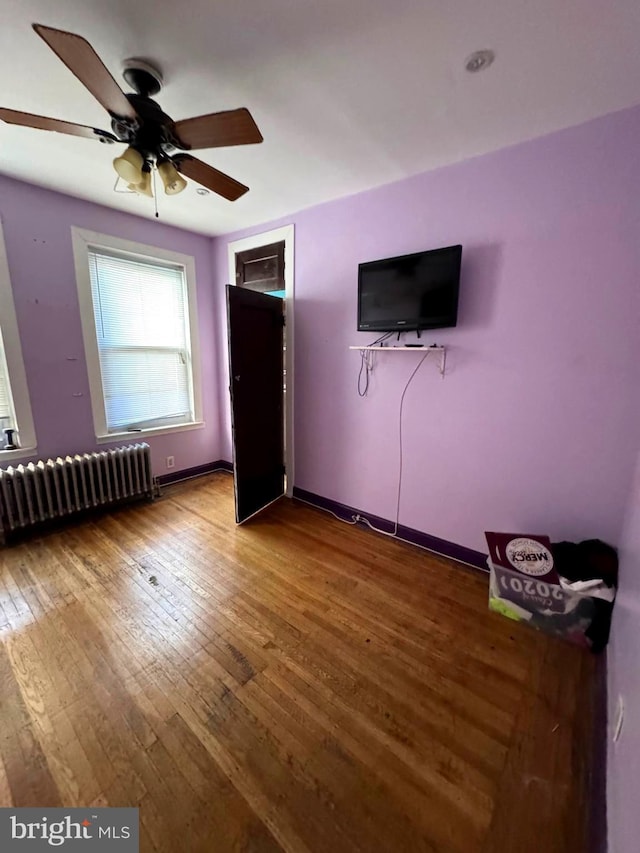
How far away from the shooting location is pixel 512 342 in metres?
1.97

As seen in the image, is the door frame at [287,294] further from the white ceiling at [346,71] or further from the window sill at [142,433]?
the window sill at [142,433]

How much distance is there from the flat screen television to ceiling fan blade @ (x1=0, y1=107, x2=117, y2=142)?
159 cm

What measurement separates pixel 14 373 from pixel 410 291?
9.86 feet

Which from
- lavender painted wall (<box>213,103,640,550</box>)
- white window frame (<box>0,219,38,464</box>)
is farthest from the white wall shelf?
white window frame (<box>0,219,38,464</box>)

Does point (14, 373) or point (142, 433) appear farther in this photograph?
point (142, 433)

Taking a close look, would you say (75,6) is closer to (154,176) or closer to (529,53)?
(154,176)

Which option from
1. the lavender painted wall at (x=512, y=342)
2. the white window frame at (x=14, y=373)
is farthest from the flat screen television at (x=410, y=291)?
the white window frame at (x=14, y=373)

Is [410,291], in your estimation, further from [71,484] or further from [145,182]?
[71,484]

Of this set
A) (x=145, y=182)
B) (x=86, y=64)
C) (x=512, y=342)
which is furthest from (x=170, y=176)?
(x=512, y=342)

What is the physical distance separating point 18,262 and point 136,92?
5.64 feet

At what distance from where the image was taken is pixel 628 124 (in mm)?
1550

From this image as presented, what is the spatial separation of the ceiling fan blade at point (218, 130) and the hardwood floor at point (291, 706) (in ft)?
7.57

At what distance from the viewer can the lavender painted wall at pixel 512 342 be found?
65.6 inches

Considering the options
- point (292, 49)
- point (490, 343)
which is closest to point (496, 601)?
point (490, 343)
